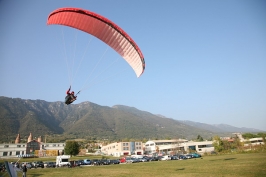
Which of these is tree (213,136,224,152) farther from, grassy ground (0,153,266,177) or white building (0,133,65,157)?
white building (0,133,65,157)

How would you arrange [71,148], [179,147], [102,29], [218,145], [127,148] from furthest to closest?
[127,148] → [179,147] → [71,148] → [218,145] → [102,29]

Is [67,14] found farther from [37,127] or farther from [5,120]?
[5,120]

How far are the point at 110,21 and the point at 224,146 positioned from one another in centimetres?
5134

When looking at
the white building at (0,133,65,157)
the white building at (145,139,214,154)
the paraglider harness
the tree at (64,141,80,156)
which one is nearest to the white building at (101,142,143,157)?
the white building at (145,139,214,154)

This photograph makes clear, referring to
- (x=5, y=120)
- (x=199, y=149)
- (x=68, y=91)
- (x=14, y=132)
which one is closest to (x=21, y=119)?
(x=5, y=120)

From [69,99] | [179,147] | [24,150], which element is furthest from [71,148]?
[69,99]

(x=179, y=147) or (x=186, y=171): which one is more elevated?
(x=186, y=171)

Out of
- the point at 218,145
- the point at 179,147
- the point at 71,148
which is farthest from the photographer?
the point at 179,147

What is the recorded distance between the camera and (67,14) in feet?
40.2

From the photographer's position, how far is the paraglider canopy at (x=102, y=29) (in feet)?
39.8

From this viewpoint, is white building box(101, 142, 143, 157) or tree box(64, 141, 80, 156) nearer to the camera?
tree box(64, 141, 80, 156)

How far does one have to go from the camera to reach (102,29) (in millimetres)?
13047

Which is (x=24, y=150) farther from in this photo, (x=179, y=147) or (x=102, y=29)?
(x=102, y=29)

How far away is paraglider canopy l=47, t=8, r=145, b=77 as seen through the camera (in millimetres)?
12133
